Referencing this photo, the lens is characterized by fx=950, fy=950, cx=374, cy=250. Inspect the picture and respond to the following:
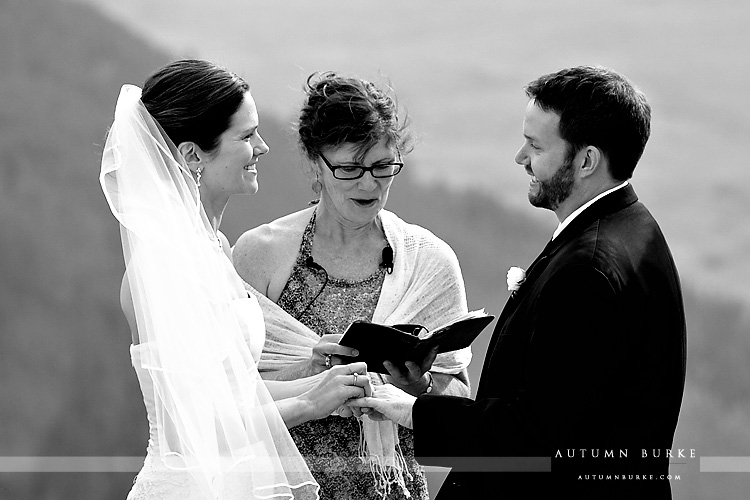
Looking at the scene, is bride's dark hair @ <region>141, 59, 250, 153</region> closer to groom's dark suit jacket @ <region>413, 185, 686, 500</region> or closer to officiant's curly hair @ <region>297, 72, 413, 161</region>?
officiant's curly hair @ <region>297, 72, 413, 161</region>

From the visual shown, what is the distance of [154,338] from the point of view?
2234 millimetres

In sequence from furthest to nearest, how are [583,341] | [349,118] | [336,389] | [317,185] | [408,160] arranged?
[408,160] → [317,185] → [349,118] → [336,389] → [583,341]

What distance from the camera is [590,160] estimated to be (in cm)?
226

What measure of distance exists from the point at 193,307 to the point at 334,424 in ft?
2.21

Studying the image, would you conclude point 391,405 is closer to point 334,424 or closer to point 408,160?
point 334,424

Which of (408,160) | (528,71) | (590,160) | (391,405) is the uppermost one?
(590,160)

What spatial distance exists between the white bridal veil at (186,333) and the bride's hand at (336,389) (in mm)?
162

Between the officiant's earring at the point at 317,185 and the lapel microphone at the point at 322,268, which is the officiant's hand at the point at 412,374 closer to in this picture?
the lapel microphone at the point at 322,268

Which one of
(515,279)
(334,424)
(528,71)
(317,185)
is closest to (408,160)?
(528,71)

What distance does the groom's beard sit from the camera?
2277 millimetres

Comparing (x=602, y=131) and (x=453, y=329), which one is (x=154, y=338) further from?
(x=602, y=131)

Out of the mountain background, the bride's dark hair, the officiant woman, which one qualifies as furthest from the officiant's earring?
the mountain background

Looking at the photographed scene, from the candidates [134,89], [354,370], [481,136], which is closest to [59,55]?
[481,136]

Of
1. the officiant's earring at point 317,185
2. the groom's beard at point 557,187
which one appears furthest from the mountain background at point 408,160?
the groom's beard at point 557,187
